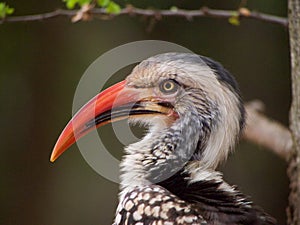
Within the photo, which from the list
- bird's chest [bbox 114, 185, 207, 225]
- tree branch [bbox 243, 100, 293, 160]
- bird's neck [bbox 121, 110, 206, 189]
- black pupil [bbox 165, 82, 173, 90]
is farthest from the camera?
tree branch [bbox 243, 100, 293, 160]

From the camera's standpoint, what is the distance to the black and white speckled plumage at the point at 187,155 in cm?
270

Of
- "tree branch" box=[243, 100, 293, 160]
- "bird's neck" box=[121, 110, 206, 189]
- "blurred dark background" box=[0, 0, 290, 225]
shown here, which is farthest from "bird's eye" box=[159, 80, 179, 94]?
"blurred dark background" box=[0, 0, 290, 225]

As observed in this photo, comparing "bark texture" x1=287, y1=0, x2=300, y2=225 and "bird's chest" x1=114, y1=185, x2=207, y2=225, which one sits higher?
"bark texture" x1=287, y1=0, x2=300, y2=225

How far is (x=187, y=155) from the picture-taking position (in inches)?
113

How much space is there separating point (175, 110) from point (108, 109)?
10.2 inches

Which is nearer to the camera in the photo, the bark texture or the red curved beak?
the red curved beak

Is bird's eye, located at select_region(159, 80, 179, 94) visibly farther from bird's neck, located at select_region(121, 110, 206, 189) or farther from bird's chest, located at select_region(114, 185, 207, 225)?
bird's chest, located at select_region(114, 185, 207, 225)

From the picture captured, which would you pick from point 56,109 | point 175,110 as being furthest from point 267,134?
point 56,109

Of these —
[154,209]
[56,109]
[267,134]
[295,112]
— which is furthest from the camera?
[56,109]

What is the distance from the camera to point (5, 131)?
6.97 metres

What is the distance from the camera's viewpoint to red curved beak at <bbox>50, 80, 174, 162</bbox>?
289 cm

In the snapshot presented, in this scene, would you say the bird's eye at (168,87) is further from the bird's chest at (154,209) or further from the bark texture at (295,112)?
the bark texture at (295,112)

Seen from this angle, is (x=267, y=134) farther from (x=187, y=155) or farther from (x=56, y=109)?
(x=56, y=109)

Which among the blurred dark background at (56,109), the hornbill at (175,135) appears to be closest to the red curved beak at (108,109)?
the hornbill at (175,135)
